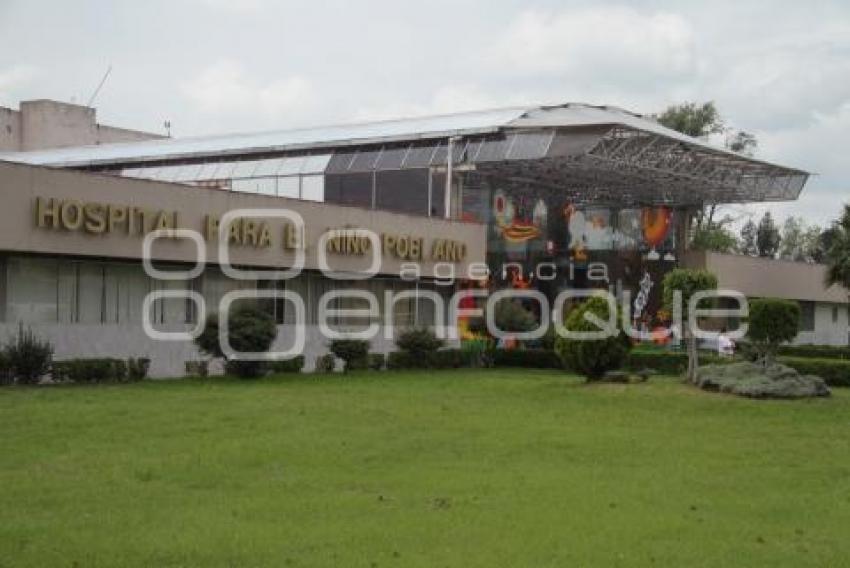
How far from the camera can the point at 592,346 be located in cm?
2438

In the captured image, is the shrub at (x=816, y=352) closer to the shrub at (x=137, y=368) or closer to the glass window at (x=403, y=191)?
the glass window at (x=403, y=191)

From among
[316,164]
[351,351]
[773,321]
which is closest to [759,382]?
[773,321]

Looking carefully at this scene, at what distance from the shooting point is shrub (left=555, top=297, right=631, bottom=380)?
78.9 feet

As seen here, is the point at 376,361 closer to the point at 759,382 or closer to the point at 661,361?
the point at 661,361

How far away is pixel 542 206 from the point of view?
42.9 metres

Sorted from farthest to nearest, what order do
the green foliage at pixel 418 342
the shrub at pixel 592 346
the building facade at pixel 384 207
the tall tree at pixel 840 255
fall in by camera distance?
the tall tree at pixel 840 255 → the green foliage at pixel 418 342 → the building facade at pixel 384 207 → the shrub at pixel 592 346

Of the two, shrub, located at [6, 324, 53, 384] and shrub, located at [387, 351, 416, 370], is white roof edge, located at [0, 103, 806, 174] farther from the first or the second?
shrub, located at [6, 324, 53, 384]

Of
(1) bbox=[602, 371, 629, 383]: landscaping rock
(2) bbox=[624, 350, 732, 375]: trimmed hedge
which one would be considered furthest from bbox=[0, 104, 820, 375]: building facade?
(1) bbox=[602, 371, 629, 383]: landscaping rock

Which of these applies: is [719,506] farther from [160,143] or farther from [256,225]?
[160,143]

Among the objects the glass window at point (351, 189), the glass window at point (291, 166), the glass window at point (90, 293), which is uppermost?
the glass window at point (291, 166)

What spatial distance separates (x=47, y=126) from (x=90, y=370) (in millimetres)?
35436

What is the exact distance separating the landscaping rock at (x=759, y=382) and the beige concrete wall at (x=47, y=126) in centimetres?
4207

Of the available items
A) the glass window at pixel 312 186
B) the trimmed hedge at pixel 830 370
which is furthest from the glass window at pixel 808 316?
the trimmed hedge at pixel 830 370

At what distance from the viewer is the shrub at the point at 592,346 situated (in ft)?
78.9
